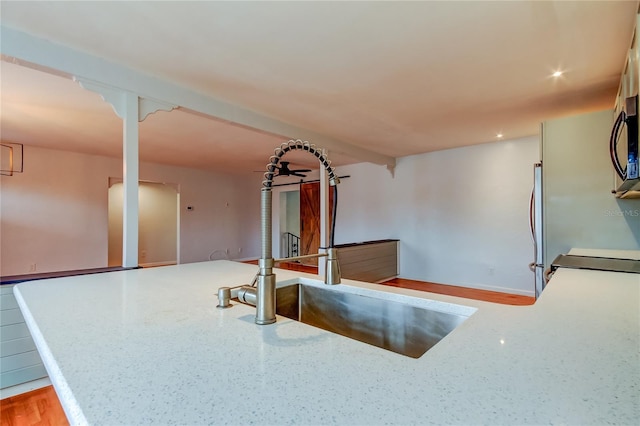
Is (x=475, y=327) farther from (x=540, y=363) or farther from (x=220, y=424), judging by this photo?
(x=220, y=424)

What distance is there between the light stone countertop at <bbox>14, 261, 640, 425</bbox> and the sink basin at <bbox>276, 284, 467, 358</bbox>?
0.29 feet

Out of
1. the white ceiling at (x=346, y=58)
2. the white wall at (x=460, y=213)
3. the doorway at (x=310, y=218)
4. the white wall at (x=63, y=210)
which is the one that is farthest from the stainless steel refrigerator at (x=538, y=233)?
the white wall at (x=63, y=210)

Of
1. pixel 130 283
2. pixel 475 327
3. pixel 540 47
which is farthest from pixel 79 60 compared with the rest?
pixel 540 47

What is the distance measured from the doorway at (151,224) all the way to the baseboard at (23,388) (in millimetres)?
5084

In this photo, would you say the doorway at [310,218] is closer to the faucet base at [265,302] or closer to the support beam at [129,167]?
the support beam at [129,167]

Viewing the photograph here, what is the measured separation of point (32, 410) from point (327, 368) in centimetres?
255

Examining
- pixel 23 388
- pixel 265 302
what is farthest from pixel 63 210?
pixel 265 302

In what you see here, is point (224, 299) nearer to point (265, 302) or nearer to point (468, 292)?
point (265, 302)

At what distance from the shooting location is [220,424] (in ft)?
1.39

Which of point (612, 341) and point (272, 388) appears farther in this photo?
point (612, 341)

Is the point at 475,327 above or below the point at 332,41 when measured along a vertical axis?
below

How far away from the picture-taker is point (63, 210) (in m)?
5.18

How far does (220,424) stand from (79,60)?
8.76 ft

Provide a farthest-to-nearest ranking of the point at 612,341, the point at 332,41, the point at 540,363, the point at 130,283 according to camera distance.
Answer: the point at 332,41, the point at 130,283, the point at 612,341, the point at 540,363
